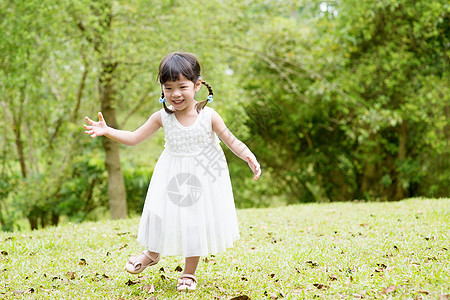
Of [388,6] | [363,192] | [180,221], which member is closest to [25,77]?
[180,221]

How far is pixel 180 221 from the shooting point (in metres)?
3.25

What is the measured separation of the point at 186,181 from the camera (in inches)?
129

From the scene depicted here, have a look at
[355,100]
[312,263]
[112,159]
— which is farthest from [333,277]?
[355,100]

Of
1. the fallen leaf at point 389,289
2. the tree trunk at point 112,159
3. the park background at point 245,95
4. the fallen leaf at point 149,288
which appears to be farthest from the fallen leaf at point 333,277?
the tree trunk at point 112,159

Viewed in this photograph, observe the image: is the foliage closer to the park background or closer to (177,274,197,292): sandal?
the park background

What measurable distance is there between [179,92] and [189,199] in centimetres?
71

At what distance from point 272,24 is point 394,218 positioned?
645 centimetres

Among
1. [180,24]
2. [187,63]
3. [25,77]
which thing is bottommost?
[187,63]

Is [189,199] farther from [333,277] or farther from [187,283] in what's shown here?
[333,277]

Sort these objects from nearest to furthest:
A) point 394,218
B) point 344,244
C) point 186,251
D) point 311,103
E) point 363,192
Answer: point 186,251, point 344,244, point 394,218, point 311,103, point 363,192

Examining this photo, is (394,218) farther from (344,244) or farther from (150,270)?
(150,270)

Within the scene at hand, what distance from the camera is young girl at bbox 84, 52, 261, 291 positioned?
128 inches

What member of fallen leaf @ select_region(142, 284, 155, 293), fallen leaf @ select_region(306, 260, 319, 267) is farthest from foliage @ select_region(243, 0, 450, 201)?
fallen leaf @ select_region(142, 284, 155, 293)

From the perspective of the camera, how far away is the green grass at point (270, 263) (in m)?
3.28
